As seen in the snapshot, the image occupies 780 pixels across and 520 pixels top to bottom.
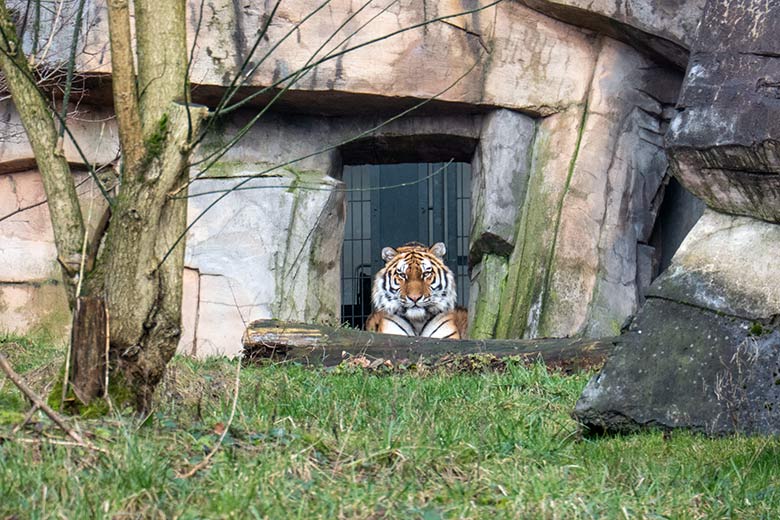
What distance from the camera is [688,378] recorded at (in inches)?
199

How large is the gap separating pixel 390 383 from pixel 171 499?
326cm

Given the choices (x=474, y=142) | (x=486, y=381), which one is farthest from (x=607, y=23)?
(x=486, y=381)

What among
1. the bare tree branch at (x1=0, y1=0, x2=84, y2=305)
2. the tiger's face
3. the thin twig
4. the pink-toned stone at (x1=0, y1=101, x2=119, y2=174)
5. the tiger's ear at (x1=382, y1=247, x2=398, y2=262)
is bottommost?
the thin twig

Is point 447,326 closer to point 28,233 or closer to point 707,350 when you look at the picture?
point 28,233

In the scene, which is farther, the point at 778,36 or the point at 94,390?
the point at 778,36

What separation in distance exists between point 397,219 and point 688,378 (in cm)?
892

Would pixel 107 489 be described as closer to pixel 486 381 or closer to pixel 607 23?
pixel 486 381

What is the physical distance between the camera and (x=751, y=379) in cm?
493

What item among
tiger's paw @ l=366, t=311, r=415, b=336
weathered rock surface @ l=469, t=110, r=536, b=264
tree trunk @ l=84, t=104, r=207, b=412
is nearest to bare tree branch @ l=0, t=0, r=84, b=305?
tree trunk @ l=84, t=104, r=207, b=412

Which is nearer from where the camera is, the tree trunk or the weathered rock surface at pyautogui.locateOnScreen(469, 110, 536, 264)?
the tree trunk

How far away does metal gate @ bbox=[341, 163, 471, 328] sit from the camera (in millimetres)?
13594

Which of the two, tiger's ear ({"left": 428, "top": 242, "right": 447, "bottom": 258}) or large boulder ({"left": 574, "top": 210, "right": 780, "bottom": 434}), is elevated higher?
tiger's ear ({"left": 428, "top": 242, "right": 447, "bottom": 258})

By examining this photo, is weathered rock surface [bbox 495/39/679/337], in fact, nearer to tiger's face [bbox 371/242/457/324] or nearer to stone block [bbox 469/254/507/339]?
stone block [bbox 469/254/507/339]

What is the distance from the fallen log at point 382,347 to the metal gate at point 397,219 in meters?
5.73
